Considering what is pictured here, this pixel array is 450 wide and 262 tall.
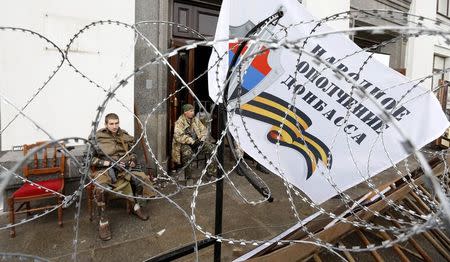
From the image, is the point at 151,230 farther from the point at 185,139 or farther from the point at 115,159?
the point at 185,139

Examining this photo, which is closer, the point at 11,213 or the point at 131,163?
the point at 11,213

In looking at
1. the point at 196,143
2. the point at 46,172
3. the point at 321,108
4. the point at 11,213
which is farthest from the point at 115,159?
the point at 321,108

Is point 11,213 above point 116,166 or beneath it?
beneath

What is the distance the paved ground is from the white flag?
1.15m

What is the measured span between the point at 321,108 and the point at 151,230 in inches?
94.1

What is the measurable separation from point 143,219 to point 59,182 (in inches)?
45.0

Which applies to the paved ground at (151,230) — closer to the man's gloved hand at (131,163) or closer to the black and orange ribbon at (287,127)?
the man's gloved hand at (131,163)

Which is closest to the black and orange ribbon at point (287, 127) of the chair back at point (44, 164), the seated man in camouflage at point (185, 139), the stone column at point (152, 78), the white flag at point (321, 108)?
the white flag at point (321, 108)

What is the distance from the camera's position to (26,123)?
3566mm

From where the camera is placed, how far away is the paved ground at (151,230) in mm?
2719

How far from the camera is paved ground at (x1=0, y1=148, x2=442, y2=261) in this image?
2719 millimetres

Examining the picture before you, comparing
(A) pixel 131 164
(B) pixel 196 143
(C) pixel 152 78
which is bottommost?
(A) pixel 131 164

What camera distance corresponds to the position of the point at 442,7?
1002 cm

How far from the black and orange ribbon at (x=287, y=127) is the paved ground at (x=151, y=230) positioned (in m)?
1.14
